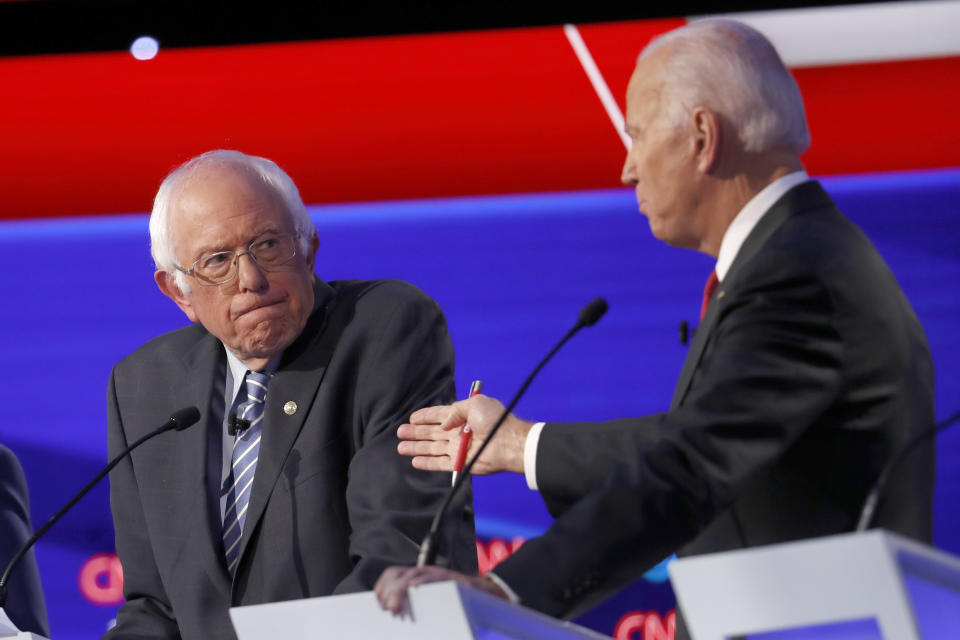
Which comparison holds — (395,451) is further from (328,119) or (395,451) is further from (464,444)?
(328,119)

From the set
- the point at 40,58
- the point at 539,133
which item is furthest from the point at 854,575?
the point at 40,58

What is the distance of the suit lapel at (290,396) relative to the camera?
8.91ft

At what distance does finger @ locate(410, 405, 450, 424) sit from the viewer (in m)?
2.36

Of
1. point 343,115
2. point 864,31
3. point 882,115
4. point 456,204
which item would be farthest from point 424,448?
point 864,31

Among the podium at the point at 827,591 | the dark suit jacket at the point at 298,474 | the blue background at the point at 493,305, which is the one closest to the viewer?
the podium at the point at 827,591

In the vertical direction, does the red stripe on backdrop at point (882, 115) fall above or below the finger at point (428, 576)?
above

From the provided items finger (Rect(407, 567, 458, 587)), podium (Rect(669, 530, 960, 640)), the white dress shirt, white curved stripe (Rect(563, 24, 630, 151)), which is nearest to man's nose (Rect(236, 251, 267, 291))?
the white dress shirt

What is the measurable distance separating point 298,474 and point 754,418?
1.15m

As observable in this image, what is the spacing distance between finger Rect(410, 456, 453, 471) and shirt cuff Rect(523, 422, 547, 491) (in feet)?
0.69

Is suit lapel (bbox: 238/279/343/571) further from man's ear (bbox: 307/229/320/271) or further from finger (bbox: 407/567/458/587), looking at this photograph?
finger (bbox: 407/567/458/587)

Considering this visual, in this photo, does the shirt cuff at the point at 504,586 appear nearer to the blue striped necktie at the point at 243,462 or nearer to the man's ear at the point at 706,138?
the man's ear at the point at 706,138

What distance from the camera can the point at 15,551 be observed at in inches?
129

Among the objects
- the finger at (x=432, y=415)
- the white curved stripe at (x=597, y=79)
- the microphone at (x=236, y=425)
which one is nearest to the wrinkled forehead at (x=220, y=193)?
the microphone at (x=236, y=425)

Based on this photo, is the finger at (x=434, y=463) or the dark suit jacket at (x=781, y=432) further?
the finger at (x=434, y=463)
